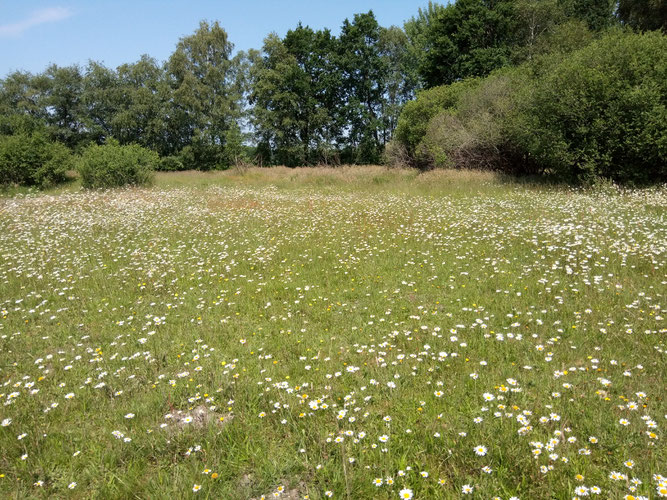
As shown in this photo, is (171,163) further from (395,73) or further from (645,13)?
(645,13)

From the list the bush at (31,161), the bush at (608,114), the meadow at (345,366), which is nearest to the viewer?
the meadow at (345,366)

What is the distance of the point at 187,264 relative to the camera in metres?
8.23

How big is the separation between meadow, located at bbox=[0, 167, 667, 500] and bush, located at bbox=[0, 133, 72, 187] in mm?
16046

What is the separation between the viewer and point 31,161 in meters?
21.8

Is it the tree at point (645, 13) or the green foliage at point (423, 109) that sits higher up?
the tree at point (645, 13)

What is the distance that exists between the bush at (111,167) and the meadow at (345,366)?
42.5 feet

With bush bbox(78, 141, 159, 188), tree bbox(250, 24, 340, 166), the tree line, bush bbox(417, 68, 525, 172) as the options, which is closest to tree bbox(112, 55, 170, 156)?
the tree line

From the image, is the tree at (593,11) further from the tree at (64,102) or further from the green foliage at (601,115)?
the tree at (64,102)

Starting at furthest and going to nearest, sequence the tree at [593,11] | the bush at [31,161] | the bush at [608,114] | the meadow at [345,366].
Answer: the tree at [593,11] < the bush at [31,161] < the bush at [608,114] < the meadow at [345,366]

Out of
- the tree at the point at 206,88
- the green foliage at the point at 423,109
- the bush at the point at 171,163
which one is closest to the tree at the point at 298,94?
the tree at the point at 206,88

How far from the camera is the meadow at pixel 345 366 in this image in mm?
2859

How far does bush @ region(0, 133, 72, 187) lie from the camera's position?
21.3m

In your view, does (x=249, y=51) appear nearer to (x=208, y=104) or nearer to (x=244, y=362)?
(x=208, y=104)

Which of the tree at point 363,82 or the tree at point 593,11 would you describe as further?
the tree at point 363,82
